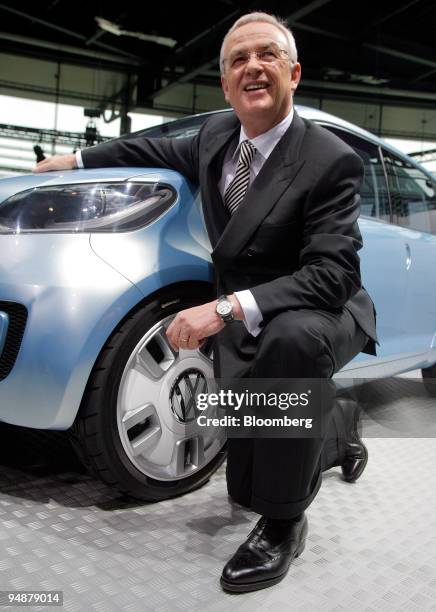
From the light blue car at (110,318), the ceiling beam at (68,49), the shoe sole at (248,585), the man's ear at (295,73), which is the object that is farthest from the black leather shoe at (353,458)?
the ceiling beam at (68,49)

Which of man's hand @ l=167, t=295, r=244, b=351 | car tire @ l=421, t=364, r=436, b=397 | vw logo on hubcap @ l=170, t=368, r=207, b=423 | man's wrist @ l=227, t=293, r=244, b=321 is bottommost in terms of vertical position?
car tire @ l=421, t=364, r=436, b=397

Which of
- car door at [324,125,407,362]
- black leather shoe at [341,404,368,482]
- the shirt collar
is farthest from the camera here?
car door at [324,125,407,362]

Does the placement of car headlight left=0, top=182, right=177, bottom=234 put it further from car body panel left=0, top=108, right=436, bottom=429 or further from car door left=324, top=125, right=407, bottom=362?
car door left=324, top=125, right=407, bottom=362

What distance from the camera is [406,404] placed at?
2914mm

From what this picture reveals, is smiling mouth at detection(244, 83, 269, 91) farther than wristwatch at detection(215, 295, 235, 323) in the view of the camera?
Yes

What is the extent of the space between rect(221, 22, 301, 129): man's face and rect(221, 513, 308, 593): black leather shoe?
38.0 inches

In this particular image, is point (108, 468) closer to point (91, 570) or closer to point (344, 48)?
point (91, 570)

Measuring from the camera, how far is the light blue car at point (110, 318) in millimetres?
1374

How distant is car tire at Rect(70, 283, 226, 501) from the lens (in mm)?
1451

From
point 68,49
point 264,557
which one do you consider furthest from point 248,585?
point 68,49

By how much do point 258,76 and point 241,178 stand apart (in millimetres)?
245

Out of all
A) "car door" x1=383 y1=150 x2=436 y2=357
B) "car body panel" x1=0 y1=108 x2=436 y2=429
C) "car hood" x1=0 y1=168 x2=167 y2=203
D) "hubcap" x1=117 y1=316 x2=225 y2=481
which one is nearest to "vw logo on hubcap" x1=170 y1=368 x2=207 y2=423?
"hubcap" x1=117 y1=316 x2=225 y2=481

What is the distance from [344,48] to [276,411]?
424 inches

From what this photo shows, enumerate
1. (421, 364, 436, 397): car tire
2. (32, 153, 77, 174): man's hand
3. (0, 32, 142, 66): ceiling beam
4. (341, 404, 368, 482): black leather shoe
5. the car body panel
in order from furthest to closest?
1. (0, 32, 142, 66): ceiling beam
2. (421, 364, 436, 397): car tire
3. (341, 404, 368, 482): black leather shoe
4. (32, 153, 77, 174): man's hand
5. the car body panel
